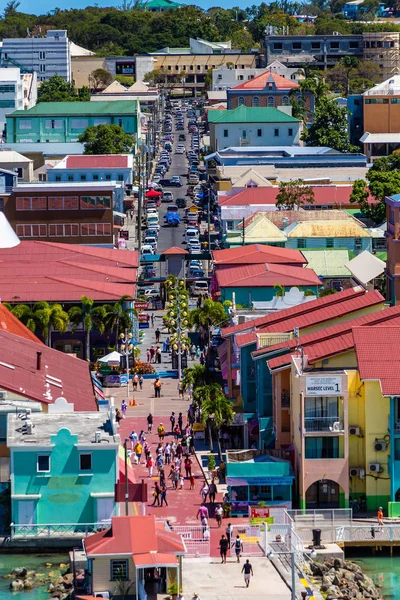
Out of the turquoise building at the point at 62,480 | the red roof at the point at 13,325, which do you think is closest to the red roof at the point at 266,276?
the red roof at the point at 13,325

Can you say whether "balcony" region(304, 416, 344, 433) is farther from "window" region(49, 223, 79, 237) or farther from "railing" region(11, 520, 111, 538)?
"window" region(49, 223, 79, 237)

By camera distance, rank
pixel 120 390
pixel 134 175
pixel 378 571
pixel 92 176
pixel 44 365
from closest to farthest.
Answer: pixel 378 571 → pixel 44 365 → pixel 120 390 → pixel 92 176 → pixel 134 175

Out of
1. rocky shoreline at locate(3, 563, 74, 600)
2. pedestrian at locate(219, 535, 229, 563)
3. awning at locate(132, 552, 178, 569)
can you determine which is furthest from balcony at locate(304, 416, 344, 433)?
awning at locate(132, 552, 178, 569)

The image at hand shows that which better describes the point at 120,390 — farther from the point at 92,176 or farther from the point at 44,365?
the point at 92,176

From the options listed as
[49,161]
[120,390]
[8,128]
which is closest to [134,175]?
[49,161]

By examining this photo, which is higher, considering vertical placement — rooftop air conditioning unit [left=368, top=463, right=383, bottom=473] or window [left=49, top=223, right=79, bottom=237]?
window [left=49, top=223, right=79, bottom=237]

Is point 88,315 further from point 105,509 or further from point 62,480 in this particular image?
point 105,509

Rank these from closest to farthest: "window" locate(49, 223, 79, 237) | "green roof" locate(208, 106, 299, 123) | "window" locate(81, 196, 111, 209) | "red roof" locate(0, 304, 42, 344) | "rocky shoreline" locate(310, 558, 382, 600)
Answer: "rocky shoreline" locate(310, 558, 382, 600) → "red roof" locate(0, 304, 42, 344) → "window" locate(49, 223, 79, 237) → "window" locate(81, 196, 111, 209) → "green roof" locate(208, 106, 299, 123)

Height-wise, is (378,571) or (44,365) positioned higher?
(44,365)
